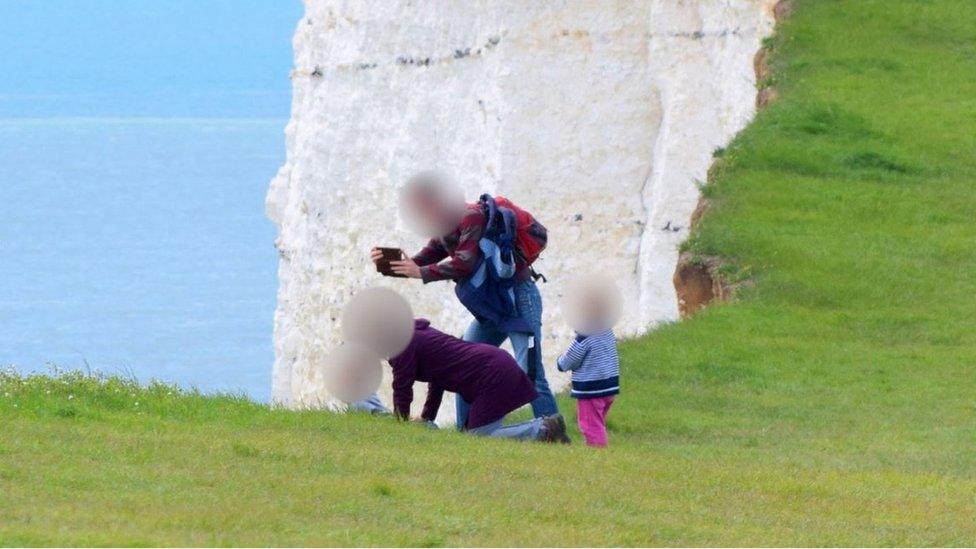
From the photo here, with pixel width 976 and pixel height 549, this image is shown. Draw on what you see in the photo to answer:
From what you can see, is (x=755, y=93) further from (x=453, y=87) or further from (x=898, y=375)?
(x=898, y=375)

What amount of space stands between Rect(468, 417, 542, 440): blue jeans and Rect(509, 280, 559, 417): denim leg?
295mm

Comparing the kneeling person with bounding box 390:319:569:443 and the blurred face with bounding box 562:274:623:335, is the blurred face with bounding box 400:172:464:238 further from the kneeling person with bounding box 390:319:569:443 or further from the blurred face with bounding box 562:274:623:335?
the blurred face with bounding box 562:274:623:335

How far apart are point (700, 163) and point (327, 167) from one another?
7427 millimetres

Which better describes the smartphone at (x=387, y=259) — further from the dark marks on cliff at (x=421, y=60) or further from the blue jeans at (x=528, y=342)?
the dark marks on cliff at (x=421, y=60)

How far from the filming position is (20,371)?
12.2 m

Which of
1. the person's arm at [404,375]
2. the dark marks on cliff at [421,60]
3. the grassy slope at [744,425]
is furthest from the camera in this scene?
the dark marks on cliff at [421,60]

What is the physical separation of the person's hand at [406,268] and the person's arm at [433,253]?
0.35 m

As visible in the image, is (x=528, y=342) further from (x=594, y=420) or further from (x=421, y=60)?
(x=421, y=60)

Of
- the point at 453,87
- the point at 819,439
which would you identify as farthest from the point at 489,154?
the point at 819,439

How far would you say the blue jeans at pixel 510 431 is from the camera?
10781 mm

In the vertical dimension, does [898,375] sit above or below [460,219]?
below

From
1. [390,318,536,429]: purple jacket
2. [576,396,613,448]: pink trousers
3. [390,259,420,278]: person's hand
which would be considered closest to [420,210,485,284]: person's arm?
[390,259,420,278]: person's hand

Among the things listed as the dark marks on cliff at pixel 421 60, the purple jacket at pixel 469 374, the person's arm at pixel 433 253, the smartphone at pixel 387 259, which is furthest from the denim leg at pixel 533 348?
the dark marks on cliff at pixel 421 60

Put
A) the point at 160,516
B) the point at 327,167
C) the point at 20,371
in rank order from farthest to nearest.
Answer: the point at 327,167, the point at 20,371, the point at 160,516
